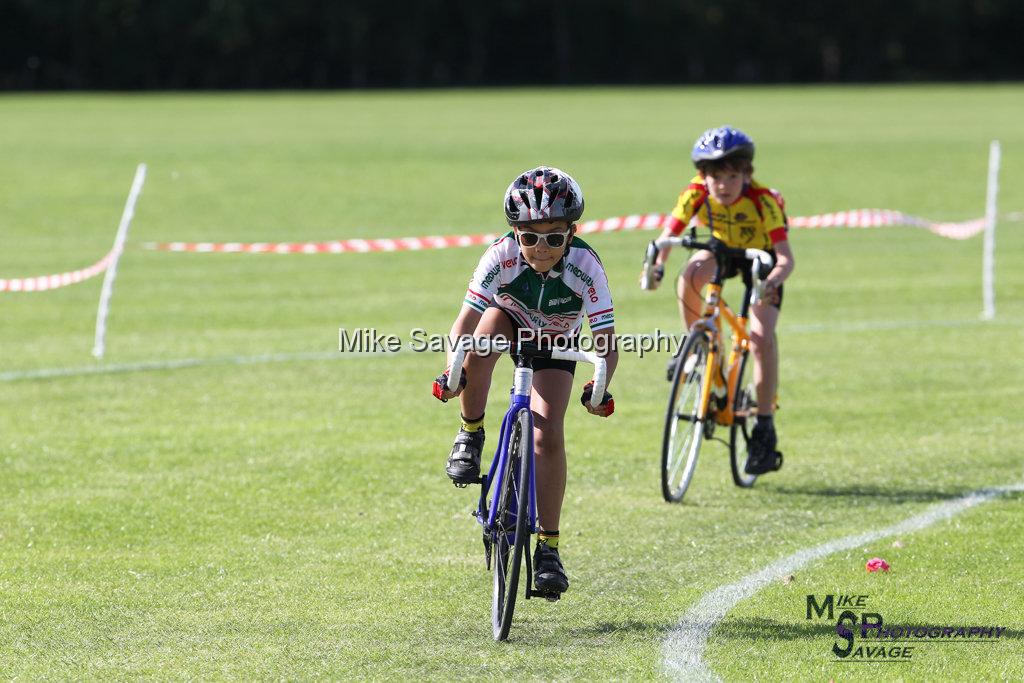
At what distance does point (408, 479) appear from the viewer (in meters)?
9.45

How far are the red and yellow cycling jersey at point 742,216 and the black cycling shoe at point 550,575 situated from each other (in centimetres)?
321

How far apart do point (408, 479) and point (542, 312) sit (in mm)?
2873

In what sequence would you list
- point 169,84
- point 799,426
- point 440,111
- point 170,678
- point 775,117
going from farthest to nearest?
point 169,84, point 440,111, point 775,117, point 799,426, point 170,678

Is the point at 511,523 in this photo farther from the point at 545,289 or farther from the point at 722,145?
the point at 722,145

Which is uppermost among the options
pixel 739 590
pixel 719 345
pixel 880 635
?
pixel 719 345

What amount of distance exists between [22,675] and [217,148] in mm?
34369

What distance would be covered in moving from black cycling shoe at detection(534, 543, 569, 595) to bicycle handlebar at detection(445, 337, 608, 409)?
759 mm

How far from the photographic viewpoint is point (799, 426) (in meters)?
11.1

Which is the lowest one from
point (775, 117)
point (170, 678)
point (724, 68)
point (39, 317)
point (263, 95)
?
point (170, 678)

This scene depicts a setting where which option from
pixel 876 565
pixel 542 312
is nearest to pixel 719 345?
pixel 876 565

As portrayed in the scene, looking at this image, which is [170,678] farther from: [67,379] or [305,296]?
[305,296]

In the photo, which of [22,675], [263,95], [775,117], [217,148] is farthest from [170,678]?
[263,95]

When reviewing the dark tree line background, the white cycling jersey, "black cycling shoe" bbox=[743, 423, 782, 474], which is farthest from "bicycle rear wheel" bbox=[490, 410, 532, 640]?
the dark tree line background

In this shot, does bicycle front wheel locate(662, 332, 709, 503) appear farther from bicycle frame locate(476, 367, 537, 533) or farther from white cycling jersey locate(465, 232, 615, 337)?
bicycle frame locate(476, 367, 537, 533)
